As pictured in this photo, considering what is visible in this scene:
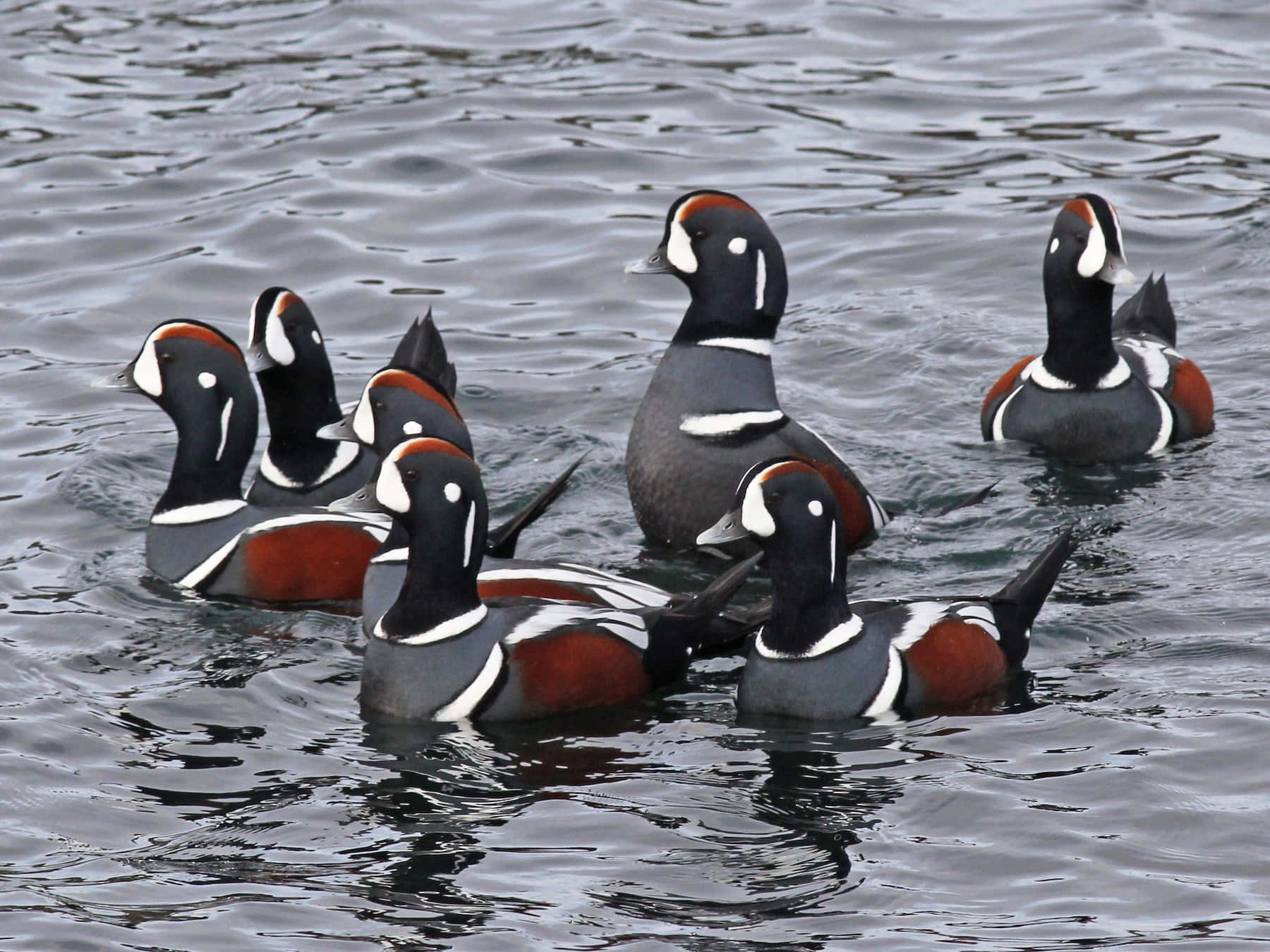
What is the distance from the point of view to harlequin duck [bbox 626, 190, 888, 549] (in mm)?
10375

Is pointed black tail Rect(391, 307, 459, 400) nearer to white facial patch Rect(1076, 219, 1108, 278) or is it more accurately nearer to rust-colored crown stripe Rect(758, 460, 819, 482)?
rust-colored crown stripe Rect(758, 460, 819, 482)

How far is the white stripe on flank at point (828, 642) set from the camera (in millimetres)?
8500

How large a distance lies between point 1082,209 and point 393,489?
4.94 meters

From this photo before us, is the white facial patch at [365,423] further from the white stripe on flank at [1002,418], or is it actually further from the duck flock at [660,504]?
the white stripe on flank at [1002,418]

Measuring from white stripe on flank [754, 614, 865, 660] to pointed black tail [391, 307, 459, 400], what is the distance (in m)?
3.37

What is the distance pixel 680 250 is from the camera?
10438mm

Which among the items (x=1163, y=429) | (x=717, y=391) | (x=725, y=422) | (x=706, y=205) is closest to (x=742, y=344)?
(x=717, y=391)

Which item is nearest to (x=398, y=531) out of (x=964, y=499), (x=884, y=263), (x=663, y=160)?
(x=964, y=499)

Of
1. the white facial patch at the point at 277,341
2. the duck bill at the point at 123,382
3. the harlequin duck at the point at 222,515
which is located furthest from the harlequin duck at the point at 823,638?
the duck bill at the point at 123,382

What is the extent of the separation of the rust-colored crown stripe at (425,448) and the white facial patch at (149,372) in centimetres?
211

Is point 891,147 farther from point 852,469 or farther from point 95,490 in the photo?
point 95,490

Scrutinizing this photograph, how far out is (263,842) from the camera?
7.46 metres

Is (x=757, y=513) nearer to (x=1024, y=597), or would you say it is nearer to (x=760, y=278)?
(x=1024, y=597)

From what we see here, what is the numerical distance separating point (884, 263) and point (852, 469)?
12.9ft
